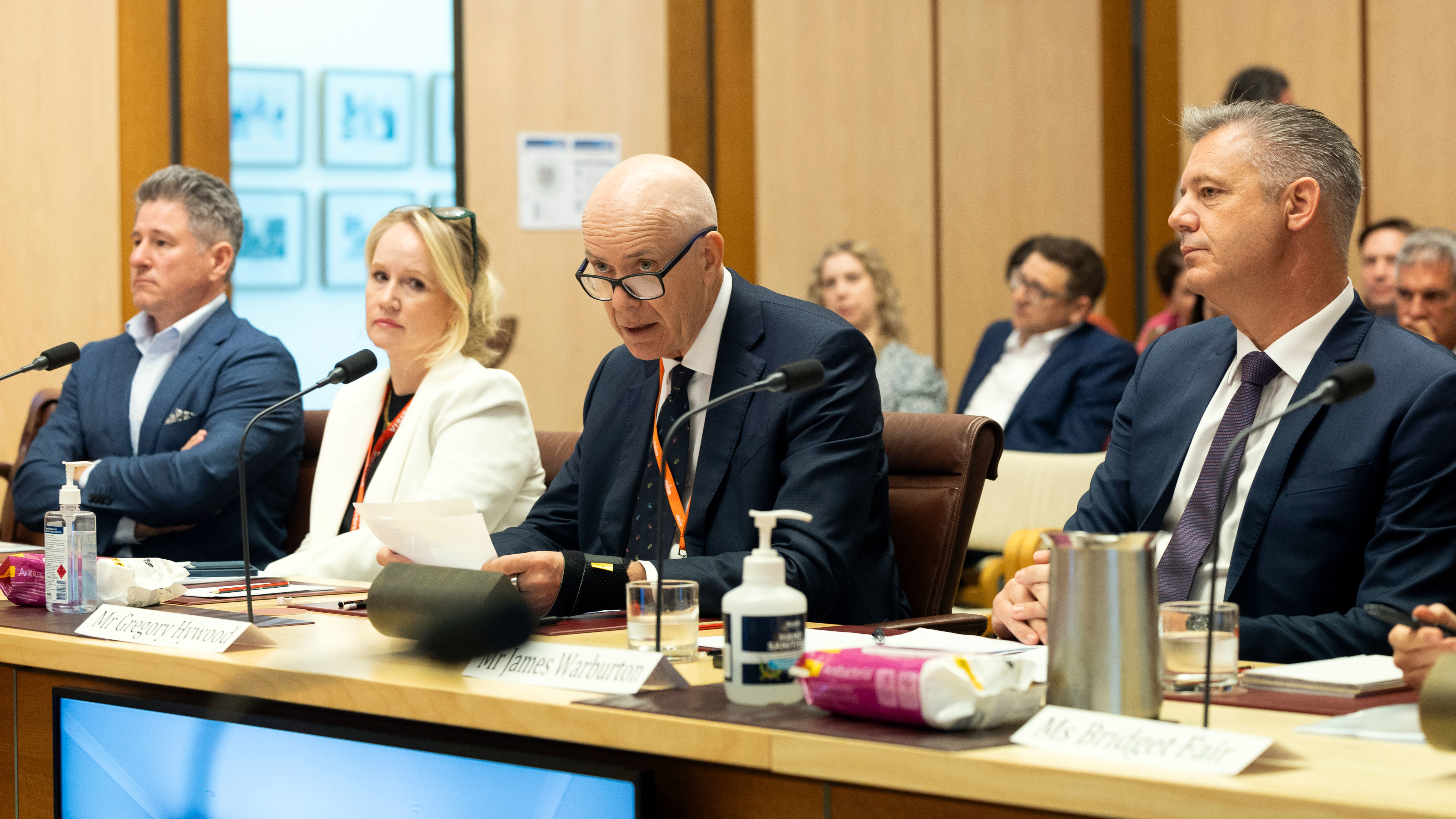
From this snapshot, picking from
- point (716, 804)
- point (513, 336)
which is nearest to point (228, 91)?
point (513, 336)

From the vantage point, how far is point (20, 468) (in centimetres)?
337

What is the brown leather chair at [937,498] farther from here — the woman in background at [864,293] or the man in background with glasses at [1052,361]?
the woman in background at [864,293]

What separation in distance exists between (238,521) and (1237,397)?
87.0 inches

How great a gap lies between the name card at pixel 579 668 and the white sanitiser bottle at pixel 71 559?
80 centimetres

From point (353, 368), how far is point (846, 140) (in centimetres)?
416

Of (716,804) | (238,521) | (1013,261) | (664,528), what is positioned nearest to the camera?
(716,804)

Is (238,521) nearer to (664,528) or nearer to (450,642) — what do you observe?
(664,528)

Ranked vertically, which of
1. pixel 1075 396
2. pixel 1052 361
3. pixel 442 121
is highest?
pixel 442 121

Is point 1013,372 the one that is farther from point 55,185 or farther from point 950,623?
point 55,185

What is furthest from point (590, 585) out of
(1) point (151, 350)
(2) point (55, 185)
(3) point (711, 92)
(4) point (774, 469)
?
(3) point (711, 92)

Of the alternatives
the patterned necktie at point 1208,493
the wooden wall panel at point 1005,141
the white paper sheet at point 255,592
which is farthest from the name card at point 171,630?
the wooden wall panel at point 1005,141

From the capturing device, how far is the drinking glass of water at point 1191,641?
1353 millimetres

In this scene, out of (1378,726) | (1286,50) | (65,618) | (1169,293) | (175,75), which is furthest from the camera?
(1286,50)

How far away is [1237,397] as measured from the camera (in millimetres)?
1975
